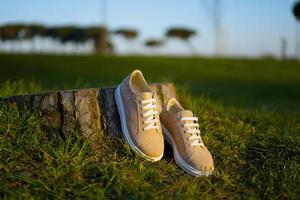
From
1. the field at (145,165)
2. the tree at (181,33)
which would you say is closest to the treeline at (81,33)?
the tree at (181,33)

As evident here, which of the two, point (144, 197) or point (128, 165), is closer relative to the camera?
point (144, 197)

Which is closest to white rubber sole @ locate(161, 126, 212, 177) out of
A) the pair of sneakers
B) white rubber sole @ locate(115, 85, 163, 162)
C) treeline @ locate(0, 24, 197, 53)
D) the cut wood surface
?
the pair of sneakers

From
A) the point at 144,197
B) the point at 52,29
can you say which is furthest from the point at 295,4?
the point at 52,29

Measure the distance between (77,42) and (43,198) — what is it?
5116cm

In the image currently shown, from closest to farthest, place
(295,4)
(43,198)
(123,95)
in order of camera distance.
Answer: (43,198)
(123,95)
(295,4)

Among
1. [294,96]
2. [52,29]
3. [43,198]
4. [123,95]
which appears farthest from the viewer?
[52,29]

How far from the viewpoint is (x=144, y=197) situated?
11.1 ft

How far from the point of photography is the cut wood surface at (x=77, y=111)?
4277 millimetres

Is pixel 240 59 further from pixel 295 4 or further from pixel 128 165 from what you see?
pixel 128 165

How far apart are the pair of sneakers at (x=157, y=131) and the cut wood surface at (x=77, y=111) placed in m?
0.14

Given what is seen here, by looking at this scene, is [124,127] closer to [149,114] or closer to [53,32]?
[149,114]

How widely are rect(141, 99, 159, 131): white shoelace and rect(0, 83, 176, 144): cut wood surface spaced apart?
1.15 feet

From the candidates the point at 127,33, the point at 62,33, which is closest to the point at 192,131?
the point at 62,33

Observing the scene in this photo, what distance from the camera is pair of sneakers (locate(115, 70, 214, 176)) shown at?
3939 mm
